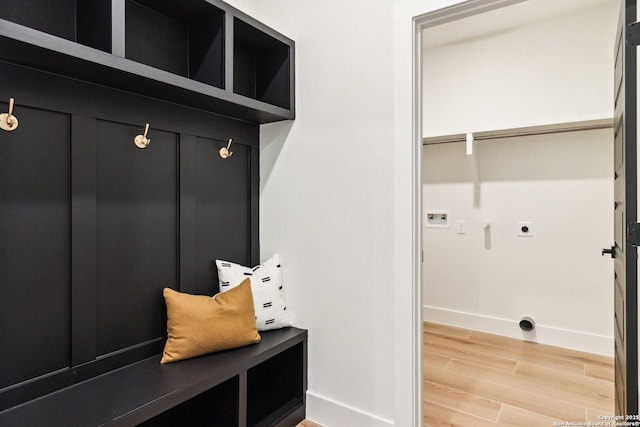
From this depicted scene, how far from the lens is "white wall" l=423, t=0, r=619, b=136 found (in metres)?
2.73

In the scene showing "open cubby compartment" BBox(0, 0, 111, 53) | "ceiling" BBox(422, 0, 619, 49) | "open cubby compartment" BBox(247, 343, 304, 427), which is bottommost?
"open cubby compartment" BBox(247, 343, 304, 427)

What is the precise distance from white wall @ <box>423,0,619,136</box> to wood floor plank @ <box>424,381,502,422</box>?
1.93 meters

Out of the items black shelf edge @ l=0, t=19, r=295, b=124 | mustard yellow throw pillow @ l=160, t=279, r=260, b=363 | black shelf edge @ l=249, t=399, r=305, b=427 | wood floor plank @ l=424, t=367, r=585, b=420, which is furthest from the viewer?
wood floor plank @ l=424, t=367, r=585, b=420

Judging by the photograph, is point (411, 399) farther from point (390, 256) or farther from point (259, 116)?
point (259, 116)

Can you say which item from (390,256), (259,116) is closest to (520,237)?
(390,256)

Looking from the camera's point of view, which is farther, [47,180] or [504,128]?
[504,128]

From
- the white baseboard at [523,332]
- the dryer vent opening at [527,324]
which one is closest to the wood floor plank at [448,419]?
the white baseboard at [523,332]

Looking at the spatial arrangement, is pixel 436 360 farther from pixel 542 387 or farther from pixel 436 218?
pixel 436 218

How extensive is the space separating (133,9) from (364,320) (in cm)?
175

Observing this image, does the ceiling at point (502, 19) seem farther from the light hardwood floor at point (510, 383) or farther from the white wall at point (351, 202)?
the light hardwood floor at point (510, 383)

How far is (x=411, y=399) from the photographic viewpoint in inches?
66.3

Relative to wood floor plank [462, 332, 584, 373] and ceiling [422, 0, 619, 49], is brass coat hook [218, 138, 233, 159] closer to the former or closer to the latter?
ceiling [422, 0, 619, 49]

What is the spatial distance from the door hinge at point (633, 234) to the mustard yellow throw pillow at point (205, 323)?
4.94 feet

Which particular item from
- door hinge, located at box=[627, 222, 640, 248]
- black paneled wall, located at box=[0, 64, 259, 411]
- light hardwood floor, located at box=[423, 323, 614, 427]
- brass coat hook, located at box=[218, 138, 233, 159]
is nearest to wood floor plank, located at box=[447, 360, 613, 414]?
light hardwood floor, located at box=[423, 323, 614, 427]
